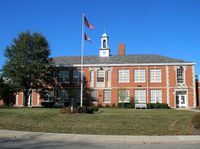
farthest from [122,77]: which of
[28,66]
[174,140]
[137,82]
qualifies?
[174,140]

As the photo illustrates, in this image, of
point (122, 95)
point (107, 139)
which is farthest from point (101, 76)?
point (107, 139)

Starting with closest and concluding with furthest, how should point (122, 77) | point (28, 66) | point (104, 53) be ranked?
point (28, 66)
point (122, 77)
point (104, 53)

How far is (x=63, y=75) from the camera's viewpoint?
48.6 meters

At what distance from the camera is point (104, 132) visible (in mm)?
14438

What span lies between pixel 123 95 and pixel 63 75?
1122 cm

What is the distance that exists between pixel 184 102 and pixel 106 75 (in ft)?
43.4

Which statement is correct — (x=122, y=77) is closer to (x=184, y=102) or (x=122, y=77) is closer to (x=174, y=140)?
(x=184, y=102)

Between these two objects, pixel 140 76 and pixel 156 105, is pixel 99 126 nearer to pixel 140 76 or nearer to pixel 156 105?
pixel 156 105

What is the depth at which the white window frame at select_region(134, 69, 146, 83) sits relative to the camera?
45781 mm

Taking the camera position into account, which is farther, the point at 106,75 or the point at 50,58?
the point at 106,75

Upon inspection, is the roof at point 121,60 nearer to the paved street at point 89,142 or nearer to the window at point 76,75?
the window at point 76,75

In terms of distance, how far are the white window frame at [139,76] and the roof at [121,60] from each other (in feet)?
4.44

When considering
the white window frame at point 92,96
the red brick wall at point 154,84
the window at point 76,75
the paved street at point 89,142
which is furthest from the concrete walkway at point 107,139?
the window at point 76,75

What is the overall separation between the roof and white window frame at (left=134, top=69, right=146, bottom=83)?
1.35 meters
